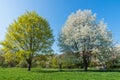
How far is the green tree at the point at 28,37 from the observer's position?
45.4 meters

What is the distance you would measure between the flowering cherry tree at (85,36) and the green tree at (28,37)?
14.4ft

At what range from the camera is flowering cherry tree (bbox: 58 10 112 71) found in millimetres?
48406

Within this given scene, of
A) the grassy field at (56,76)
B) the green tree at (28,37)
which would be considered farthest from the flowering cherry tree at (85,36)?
the grassy field at (56,76)

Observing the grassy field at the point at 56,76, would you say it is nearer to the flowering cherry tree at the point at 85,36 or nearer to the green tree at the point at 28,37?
the green tree at the point at 28,37

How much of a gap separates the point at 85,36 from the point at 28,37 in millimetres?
11635

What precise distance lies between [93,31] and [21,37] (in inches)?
576

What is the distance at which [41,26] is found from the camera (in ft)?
155

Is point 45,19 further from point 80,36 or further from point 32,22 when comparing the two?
point 80,36

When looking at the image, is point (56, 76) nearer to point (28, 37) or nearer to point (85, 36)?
point (28, 37)

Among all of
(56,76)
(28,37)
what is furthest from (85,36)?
(56,76)

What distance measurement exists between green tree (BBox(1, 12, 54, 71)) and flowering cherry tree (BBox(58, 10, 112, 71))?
173 inches

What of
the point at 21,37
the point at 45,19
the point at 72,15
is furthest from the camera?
the point at 72,15

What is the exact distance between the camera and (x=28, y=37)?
151ft

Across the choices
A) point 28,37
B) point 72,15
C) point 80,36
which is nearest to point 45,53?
point 28,37
